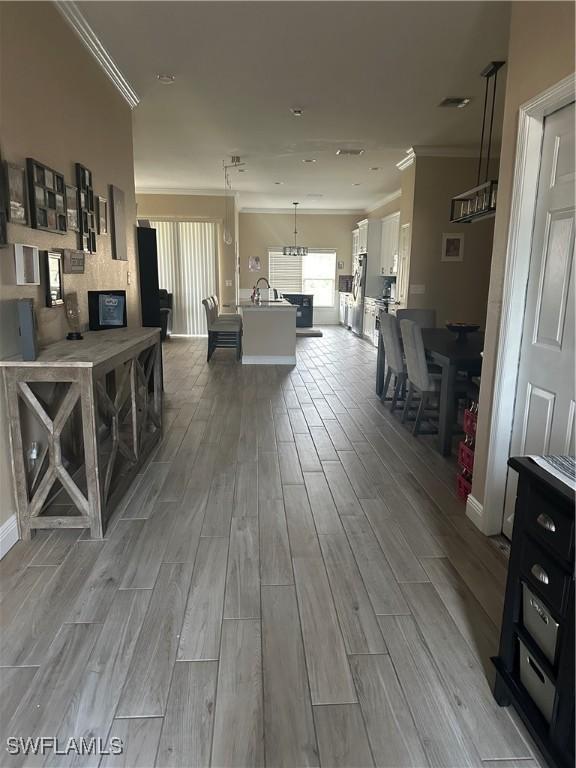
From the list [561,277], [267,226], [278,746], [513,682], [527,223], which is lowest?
[278,746]

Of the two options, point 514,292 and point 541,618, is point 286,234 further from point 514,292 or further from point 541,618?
point 541,618

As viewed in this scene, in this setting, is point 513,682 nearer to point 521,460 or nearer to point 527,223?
point 521,460

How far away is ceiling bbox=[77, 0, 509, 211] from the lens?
3.01 metres

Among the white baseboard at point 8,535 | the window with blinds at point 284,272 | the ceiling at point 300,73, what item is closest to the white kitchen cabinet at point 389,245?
the ceiling at point 300,73

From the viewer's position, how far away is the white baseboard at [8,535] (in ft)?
7.63

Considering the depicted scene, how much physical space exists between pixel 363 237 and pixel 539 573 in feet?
→ 33.0

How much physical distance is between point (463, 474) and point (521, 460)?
1.65m

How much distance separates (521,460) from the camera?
1.47 m

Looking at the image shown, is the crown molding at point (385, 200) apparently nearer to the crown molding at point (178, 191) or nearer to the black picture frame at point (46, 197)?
the crown molding at point (178, 191)

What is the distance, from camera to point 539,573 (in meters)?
1.38

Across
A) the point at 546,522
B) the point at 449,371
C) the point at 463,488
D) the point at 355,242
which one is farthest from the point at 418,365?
the point at 355,242

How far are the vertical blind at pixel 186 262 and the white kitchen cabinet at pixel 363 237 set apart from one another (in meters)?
3.23

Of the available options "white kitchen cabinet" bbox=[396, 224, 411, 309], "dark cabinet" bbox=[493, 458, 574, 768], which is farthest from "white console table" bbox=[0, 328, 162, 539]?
"white kitchen cabinet" bbox=[396, 224, 411, 309]

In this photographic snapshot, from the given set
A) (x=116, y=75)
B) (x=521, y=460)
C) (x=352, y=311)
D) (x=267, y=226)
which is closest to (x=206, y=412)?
(x=116, y=75)
